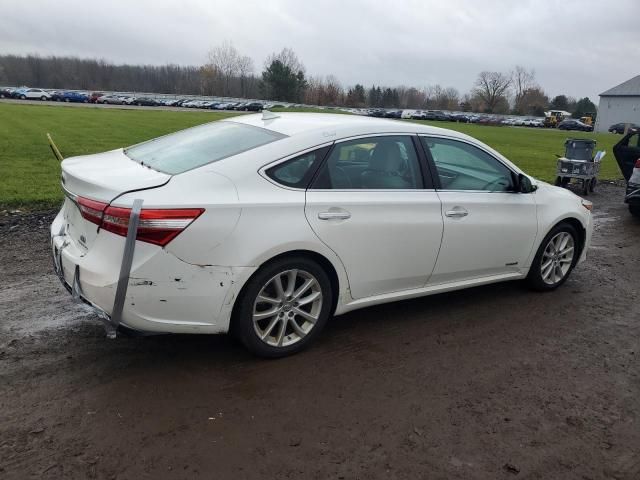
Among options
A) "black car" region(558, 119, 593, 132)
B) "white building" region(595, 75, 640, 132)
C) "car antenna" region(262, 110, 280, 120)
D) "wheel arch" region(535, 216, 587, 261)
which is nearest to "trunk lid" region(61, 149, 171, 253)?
"car antenna" region(262, 110, 280, 120)

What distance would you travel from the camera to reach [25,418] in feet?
9.66

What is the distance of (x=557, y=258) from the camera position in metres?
5.34

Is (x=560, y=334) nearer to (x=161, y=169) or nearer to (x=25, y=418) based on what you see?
(x=161, y=169)

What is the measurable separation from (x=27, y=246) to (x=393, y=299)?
14.1 feet

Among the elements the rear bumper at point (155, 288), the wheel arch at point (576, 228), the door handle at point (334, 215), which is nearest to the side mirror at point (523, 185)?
the wheel arch at point (576, 228)

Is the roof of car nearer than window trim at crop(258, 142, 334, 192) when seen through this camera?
No

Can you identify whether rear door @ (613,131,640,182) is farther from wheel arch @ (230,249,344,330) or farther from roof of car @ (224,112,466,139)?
wheel arch @ (230,249,344,330)

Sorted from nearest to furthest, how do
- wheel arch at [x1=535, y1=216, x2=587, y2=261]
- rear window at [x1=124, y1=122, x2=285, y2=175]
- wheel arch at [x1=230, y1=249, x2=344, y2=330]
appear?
wheel arch at [x1=230, y1=249, x2=344, y2=330] < rear window at [x1=124, y1=122, x2=285, y2=175] < wheel arch at [x1=535, y1=216, x2=587, y2=261]

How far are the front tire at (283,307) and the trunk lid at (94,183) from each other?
2.96 ft

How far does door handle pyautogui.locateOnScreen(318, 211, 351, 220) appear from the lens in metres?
3.60

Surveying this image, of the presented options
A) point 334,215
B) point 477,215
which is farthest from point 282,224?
point 477,215

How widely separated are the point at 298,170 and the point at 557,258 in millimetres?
3099

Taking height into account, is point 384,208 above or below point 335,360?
above

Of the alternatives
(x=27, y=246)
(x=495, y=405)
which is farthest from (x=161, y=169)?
(x=27, y=246)
